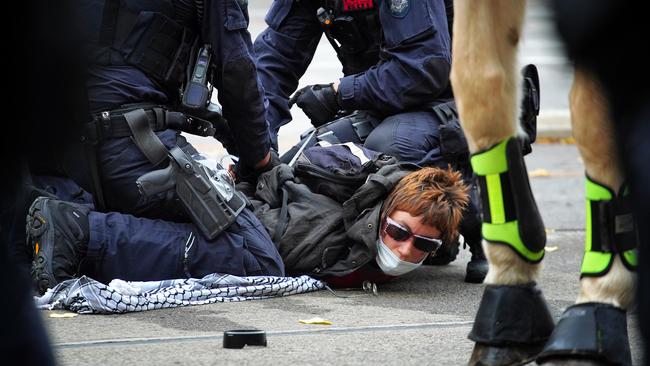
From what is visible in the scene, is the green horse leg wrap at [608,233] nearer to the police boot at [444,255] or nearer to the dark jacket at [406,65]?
the police boot at [444,255]

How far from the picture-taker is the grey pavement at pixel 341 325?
9.64 ft

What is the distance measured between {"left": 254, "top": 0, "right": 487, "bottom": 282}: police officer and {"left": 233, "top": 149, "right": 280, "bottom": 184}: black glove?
31 cm

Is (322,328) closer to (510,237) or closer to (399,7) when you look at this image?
(510,237)

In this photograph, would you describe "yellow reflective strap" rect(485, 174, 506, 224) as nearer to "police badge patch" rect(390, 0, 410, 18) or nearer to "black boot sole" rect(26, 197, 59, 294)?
"black boot sole" rect(26, 197, 59, 294)

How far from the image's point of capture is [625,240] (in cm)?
250

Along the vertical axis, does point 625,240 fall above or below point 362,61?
above

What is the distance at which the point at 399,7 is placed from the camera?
183 inches

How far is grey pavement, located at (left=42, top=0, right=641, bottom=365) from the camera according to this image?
294cm

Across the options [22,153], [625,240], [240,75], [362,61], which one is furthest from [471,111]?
[362,61]

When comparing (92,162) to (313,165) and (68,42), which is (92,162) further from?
(68,42)

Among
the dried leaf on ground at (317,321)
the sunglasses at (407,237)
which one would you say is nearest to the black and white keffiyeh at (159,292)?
the sunglasses at (407,237)

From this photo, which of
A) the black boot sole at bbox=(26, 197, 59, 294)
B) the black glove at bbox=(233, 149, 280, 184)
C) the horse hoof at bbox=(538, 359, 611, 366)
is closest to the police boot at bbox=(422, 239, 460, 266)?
the black glove at bbox=(233, 149, 280, 184)

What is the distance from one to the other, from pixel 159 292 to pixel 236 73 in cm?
94

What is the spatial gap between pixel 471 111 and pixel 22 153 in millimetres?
1459
